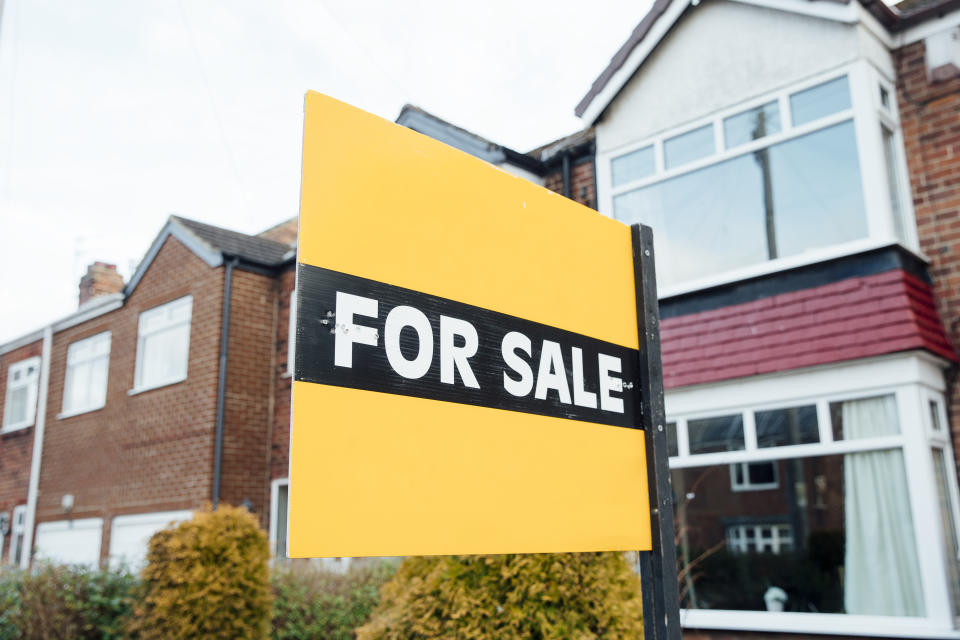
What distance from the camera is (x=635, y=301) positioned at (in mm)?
2252

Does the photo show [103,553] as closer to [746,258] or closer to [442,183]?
[746,258]

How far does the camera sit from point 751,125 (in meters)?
8.06

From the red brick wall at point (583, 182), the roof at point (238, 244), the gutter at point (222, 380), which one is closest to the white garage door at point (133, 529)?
the gutter at point (222, 380)

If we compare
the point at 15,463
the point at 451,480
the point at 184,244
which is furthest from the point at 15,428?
the point at 451,480

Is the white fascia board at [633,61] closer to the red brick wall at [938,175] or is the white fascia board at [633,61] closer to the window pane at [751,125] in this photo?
the window pane at [751,125]

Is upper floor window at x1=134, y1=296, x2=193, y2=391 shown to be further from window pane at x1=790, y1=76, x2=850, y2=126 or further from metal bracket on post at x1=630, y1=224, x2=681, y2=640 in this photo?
metal bracket on post at x1=630, y1=224, x2=681, y2=640

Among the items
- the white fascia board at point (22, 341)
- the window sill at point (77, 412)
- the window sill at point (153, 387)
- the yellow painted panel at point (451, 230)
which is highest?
the white fascia board at point (22, 341)

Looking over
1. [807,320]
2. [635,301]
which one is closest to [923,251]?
[807,320]

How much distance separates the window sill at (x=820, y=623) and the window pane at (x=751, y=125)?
14.7 feet

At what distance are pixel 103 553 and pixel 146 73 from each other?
31.7 ft

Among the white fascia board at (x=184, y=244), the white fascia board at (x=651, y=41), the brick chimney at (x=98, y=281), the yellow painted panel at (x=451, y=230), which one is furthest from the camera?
the brick chimney at (x=98, y=281)

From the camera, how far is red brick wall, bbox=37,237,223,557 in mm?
12641

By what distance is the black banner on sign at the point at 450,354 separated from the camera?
1446 mm

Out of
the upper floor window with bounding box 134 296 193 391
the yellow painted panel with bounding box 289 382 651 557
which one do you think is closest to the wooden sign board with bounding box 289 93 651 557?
the yellow painted panel with bounding box 289 382 651 557
